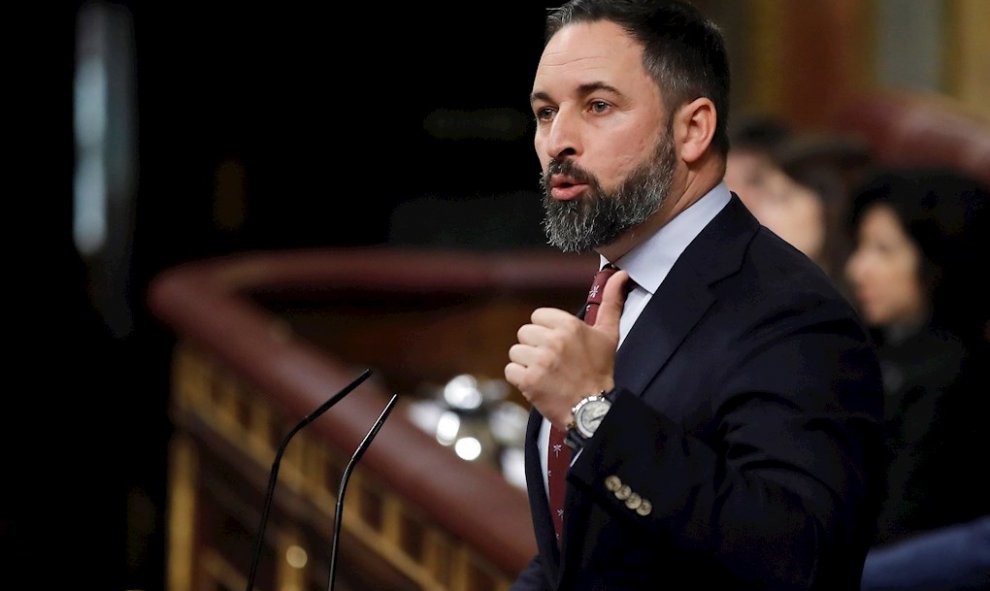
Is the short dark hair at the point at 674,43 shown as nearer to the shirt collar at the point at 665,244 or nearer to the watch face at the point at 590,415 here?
the shirt collar at the point at 665,244

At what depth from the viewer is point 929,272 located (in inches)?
103

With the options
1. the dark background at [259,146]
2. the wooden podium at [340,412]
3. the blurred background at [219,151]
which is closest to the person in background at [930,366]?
the wooden podium at [340,412]

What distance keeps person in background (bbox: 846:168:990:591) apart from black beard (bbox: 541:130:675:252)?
1.09 m

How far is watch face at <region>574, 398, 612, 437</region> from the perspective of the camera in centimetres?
122

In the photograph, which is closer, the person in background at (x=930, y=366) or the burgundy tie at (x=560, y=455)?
the burgundy tie at (x=560, y=455)

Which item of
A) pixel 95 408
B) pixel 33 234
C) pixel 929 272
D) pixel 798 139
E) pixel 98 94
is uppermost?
pixel 929 272

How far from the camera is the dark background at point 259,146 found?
821 centimetres

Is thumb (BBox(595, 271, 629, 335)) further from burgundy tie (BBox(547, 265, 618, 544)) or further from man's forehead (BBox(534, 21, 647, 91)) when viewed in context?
man's forehead (BBox(534, 21, 647, 91))

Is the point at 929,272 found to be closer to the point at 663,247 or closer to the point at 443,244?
the point at 663,247

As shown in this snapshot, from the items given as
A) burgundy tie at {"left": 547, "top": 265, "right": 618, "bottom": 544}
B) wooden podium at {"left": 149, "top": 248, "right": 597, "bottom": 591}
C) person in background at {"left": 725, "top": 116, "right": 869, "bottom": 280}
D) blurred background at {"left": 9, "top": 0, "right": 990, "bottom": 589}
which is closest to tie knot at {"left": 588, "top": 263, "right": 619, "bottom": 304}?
burgundy tie at {"left": 547, "top": 265, "right": 618, "bottom": 544}

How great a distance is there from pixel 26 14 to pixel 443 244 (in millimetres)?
2578

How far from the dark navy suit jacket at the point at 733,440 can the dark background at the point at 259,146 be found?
22.1 feet

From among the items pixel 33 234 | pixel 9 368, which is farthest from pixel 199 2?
pixel 9 368

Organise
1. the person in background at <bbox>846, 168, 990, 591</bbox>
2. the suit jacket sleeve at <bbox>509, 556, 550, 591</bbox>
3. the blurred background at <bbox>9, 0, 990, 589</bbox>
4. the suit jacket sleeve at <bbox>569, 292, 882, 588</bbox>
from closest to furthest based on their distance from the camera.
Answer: the suit jacket sleeve at <bbox>569, 292, 882, 588</bbox>, the suit jacket sleeve at <bbox>509, 556, 550, 591</bbox>, the person in background at <bbox>846, 168, 990, 591</bbox>, the blurred background at <bbox>9, 0, 990, 589</bbox>
